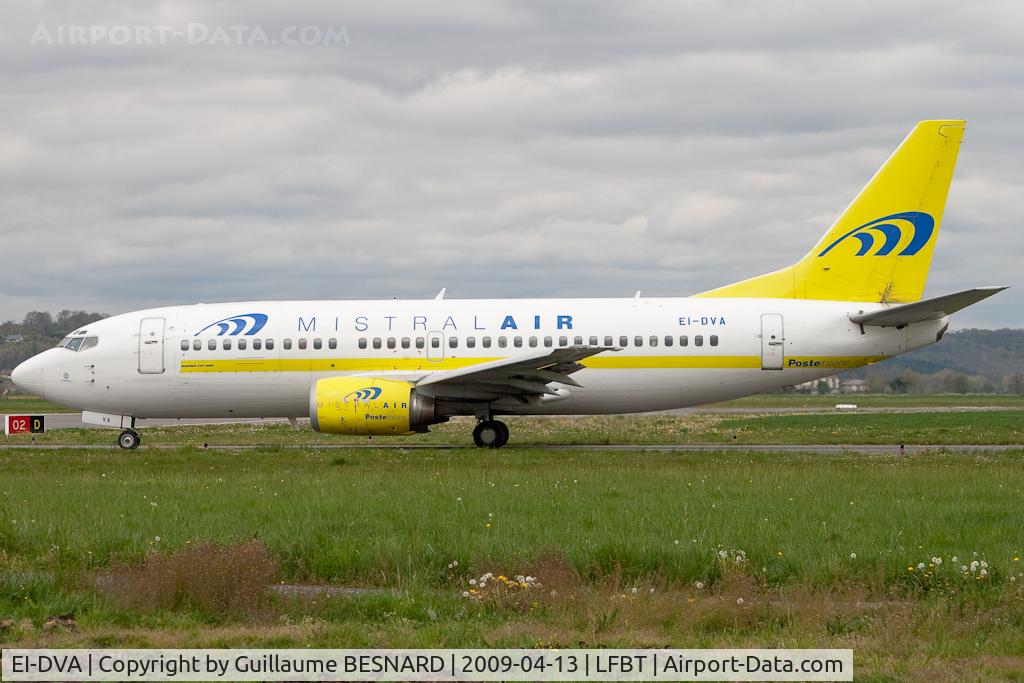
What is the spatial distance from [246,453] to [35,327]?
13650 centimetres

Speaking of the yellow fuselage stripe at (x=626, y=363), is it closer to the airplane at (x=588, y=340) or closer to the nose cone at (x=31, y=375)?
the airplane at (x=588, y=340)

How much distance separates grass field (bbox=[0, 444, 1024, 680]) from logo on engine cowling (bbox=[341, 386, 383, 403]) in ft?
28.2

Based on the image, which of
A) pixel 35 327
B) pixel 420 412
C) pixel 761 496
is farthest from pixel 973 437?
pixel 35 327

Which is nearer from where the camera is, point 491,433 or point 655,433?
point 491,433

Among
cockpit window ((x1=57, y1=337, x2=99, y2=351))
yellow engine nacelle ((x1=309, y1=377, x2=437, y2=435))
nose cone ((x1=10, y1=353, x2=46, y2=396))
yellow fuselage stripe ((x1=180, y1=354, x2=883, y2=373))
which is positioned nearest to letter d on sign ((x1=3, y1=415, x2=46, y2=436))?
nose cone ((x1=10, y1=353, x2=46, y2=396))

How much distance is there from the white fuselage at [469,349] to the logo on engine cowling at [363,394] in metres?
1.43

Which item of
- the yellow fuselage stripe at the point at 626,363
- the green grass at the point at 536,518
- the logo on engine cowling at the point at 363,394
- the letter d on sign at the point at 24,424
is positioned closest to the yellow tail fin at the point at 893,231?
the yellow fuselage stripe at the point at 626,363

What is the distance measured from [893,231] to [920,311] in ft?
7.78

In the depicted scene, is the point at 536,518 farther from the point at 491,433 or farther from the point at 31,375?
the point at 31,375

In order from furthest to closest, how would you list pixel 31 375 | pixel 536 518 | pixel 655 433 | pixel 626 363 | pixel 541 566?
pixel 655 433
pixel 31 375
pixel 626 363
pixel 536 518
pixel 541 566

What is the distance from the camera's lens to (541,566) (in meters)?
10.0

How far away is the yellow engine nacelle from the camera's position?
24.9m

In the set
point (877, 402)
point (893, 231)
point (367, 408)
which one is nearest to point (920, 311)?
point (893, 231)

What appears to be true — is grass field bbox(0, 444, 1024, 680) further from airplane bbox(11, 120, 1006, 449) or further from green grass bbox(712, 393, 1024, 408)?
green grass bbox(712, 393, 1024, 408)
